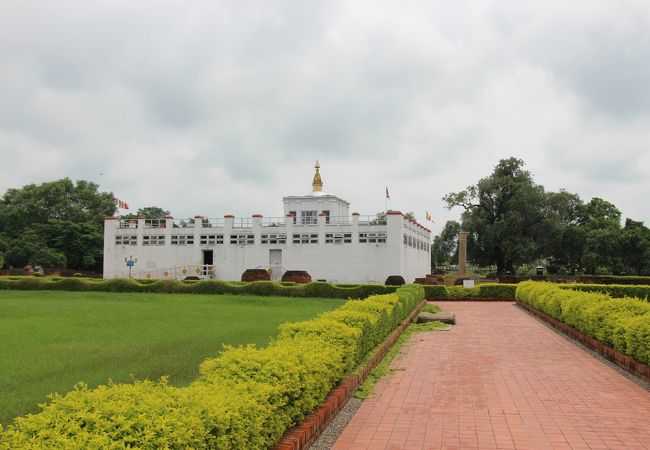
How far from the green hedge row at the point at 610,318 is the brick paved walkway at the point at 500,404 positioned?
0.47 m

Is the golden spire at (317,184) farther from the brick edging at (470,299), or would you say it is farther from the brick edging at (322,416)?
the brick edging at (322,416)

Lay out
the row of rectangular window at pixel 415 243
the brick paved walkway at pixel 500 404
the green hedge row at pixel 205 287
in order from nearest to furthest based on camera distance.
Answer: the brick paved walkway at pixel 500 404 → the green hedge row at pixel 205 287 → the row of rectangular window at pixel 415 243

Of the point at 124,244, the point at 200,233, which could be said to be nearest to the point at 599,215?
the point at 200,233

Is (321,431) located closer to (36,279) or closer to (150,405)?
(150,405)

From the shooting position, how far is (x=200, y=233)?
133 feet

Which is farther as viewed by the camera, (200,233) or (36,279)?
(200,233)

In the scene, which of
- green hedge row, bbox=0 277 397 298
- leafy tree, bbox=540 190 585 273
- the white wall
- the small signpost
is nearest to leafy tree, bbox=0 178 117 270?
the white wall

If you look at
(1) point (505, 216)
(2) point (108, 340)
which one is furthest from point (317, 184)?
(2) point (108, 340)

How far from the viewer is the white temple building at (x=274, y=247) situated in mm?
37562

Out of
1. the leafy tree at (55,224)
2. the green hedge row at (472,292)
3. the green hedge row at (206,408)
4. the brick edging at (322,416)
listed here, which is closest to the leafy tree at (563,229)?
the green hedge row at (472,292)

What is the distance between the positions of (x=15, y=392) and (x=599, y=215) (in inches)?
2046

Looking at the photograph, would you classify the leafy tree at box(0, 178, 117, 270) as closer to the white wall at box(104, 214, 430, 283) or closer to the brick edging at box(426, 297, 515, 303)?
the white wall at box(104, 214, 430, 283)

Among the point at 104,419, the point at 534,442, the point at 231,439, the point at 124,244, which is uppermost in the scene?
the point at 124,244

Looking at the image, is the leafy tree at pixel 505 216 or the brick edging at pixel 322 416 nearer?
the brick edging at pixel 322 416
